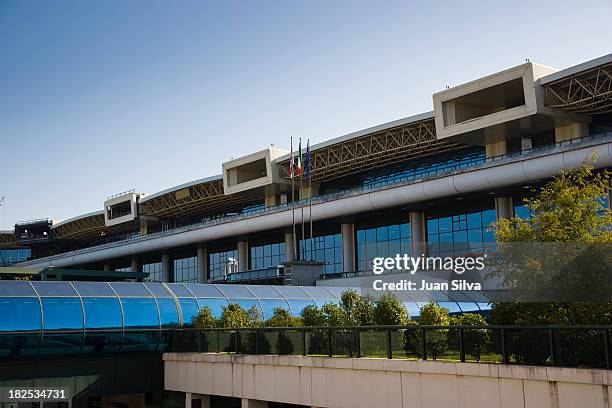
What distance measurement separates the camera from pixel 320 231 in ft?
245

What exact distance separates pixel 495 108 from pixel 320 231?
24.8 m

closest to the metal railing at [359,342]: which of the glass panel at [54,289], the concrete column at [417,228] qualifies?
the glass panel at [54,289]

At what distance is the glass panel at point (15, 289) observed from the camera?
31.8m

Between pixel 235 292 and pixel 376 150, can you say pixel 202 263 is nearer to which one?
pixel 376 150

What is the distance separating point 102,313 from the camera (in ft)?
109

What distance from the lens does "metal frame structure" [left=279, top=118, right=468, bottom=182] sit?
5932 centimetres

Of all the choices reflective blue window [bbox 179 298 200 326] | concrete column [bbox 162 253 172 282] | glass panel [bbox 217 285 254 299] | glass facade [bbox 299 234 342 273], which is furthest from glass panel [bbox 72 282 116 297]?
concrete column [bbox 162 253 172 282]

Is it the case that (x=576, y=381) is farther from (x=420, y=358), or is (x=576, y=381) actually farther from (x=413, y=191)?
(x=413, y=191)

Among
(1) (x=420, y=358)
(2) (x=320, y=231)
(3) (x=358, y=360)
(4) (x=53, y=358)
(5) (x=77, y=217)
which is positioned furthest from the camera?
(5) (x=77, y=217)

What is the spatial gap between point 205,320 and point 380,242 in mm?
36565

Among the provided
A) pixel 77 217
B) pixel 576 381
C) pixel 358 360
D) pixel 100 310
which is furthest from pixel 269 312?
pixel 77 217

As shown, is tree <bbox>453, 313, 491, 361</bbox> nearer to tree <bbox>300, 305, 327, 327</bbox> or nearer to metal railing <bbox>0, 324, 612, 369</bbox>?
metal railing <bbox>0, 324, 612, 369</bbox>

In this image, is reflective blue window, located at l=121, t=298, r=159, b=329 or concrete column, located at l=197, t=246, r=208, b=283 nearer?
reflective blue window, located at l=121, t=298, r=159, b=329

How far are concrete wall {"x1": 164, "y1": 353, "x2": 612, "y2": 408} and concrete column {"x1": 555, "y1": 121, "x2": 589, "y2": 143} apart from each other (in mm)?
32474
